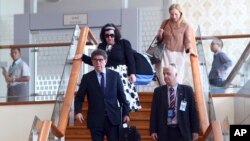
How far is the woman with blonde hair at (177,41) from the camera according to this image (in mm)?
8219

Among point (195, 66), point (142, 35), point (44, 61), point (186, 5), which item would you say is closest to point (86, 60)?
point (195, 66)

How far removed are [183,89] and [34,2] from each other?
7.61m

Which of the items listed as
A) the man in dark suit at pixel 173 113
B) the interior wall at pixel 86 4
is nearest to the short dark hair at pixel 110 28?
the man in dark suit at pixel 173 113

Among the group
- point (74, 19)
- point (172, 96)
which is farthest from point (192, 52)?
point (74, 19)

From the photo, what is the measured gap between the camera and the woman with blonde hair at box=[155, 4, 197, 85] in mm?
8219

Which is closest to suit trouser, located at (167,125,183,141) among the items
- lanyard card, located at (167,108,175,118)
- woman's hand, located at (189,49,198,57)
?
lanyard card, located at (167,108,175,118)

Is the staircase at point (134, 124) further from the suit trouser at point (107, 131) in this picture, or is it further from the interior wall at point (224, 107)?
the suit trouser at point (107, 131)

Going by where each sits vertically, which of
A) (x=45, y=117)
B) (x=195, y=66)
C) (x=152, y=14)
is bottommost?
(x=45, y=117)

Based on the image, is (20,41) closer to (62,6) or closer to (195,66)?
(62,6)

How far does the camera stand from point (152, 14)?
40.7 ft

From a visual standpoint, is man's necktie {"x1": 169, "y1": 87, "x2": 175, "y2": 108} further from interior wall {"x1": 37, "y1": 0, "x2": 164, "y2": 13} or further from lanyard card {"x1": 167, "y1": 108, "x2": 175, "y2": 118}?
interior wall {"x1": 37, "y1": 0, "x2": 164, "y2": 13}

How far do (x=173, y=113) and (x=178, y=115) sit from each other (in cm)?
6

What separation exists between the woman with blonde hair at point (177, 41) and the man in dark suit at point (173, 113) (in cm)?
190

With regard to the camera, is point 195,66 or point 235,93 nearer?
point 195,66
